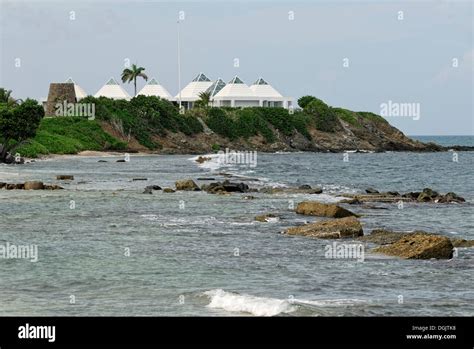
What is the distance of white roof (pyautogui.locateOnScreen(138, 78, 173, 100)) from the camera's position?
152 m

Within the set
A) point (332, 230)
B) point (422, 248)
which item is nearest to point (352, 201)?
point (332, 230)

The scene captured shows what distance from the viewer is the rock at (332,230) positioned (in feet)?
89.0

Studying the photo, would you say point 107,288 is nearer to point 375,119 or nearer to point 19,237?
point 19,237

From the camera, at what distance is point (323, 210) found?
1318 inches

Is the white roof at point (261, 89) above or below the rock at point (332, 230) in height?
above

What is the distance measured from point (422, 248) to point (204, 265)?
5581 mm

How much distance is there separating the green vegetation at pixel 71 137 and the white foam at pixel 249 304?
77.1 meters

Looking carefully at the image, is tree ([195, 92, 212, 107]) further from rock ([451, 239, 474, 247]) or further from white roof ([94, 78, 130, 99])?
rock ([451, 239, 474, 247])

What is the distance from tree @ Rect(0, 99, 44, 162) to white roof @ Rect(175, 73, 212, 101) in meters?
80.3

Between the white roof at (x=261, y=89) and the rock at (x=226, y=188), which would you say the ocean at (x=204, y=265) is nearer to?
the rock at (x=226, y=188)

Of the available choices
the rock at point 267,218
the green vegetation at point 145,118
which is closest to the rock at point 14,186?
the rock at point 267,218

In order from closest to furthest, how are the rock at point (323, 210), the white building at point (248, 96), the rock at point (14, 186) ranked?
the rock at point (323, 210)
the rock at point (14, 186)
the white building at point (248, 96)
